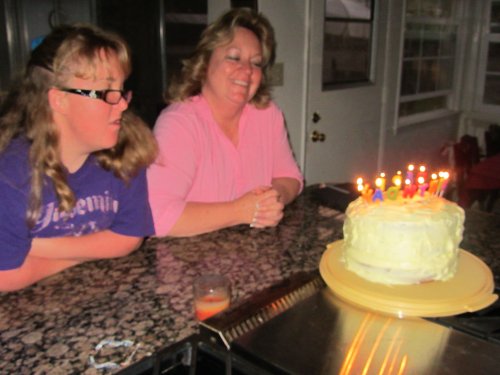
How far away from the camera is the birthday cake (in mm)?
909

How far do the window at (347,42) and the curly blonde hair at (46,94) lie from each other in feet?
7.34

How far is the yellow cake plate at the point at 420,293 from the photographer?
0.84m

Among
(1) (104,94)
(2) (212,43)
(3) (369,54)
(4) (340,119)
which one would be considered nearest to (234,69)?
(2) (212,43)

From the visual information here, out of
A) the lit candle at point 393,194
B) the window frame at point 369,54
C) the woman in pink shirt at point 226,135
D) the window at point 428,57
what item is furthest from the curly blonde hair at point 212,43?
the window at point 428,57

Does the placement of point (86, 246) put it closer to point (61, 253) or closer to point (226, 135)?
point (61, 253)

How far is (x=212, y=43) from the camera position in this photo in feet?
5.56

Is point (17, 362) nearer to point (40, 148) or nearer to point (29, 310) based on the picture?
point (29, 310)

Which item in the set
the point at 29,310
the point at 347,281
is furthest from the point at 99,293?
the point at 347,281

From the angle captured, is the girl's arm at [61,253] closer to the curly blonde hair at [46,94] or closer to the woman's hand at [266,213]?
the curly blonde hair at [46,94]

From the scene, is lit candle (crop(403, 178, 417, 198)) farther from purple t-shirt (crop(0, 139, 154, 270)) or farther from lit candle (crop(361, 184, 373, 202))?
purple t-shirt (crop(0, 139, 154, 270))

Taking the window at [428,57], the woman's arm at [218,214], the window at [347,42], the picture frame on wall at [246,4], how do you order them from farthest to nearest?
the window at [428,57] → the window at [347,42] → the picture frame on wall at [246,4] → the woman's arm at [218,214]

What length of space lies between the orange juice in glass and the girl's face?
1.38 feet

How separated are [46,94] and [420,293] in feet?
2.78

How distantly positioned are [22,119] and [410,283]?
88 centimetres
